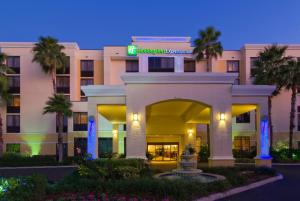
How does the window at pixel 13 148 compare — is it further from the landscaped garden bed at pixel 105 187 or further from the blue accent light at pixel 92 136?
the landscaped garden bed at pixel 105 187

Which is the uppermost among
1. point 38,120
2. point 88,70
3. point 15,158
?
point 88,70

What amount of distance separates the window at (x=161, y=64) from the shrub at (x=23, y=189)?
1406 inches

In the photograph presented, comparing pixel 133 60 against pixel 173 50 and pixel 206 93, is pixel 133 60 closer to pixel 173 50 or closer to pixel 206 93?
pixel 173 50

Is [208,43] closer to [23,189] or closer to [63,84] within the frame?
[63,84]

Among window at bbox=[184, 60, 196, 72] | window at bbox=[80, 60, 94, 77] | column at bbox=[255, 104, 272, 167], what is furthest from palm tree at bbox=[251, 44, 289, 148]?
window at bbox=[80, 60, 94, 77]

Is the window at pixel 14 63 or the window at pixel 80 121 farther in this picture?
the window at pixel 14 63

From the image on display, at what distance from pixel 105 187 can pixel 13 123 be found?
115 feet

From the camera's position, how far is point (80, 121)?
142 feet

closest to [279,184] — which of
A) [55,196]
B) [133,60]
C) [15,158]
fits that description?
[55,196]

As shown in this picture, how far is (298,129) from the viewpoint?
145 feet

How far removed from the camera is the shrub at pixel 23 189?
33.4 feet

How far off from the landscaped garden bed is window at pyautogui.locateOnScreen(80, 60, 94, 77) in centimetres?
3266

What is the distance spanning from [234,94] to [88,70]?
2932 cm

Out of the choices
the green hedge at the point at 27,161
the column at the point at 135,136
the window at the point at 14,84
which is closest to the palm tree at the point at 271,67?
the column at the point at 135,136
